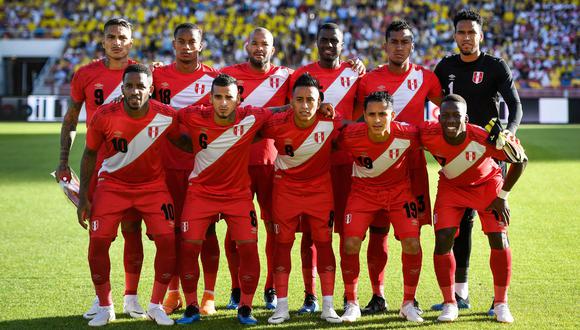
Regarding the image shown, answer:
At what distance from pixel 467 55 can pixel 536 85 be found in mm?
22171

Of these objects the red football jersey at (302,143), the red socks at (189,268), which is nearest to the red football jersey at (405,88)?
the red football jersey at (302,143)

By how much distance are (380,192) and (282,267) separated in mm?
925

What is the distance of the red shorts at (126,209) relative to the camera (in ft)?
20.0

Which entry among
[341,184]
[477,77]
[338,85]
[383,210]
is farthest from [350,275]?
[477,77]

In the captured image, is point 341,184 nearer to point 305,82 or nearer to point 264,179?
point 264,179

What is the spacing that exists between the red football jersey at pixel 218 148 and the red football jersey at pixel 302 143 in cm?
19

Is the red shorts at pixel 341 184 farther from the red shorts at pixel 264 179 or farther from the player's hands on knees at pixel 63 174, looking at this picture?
the player's hands on knees at pixel 63 174

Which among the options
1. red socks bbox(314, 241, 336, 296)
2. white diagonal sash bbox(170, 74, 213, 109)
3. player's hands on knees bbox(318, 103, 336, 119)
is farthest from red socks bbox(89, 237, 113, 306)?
player's hands on knees bbox(318, 103, 336, 119)

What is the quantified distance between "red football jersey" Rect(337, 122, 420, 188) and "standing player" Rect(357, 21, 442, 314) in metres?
0.30

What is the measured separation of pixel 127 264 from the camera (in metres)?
6.45

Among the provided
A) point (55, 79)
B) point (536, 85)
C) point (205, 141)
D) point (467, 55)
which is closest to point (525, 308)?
point (467, 55)

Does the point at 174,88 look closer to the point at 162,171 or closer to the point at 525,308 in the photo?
the point at 162,171

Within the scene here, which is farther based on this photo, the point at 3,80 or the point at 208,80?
the point at 3,80

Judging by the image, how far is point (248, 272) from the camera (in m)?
6.17
